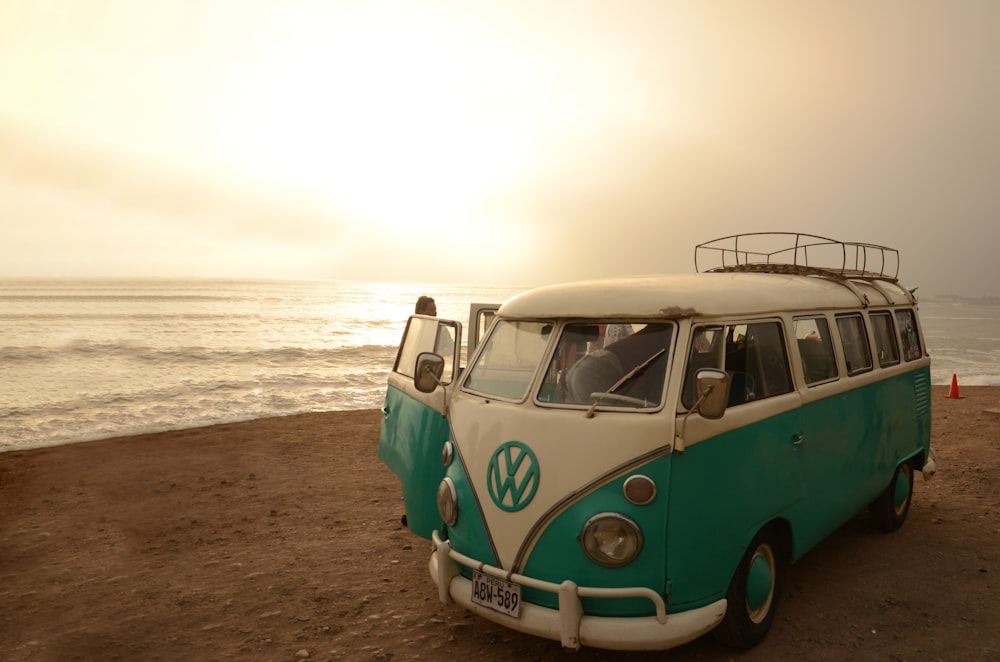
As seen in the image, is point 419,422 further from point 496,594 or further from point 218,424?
point 218,424

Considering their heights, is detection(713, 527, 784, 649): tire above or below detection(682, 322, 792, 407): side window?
below

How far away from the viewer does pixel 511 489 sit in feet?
13.6

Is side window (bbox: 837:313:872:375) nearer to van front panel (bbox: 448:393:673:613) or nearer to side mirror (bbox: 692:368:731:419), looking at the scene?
side mirror (bbox: 692:368:731:419)

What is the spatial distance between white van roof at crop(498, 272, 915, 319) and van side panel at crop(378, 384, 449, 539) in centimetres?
98

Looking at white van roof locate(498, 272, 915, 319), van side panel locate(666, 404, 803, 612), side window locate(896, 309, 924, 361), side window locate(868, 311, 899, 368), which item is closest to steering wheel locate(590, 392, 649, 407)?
van side panel locate(666, 404, 803, 612)

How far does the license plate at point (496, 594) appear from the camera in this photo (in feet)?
13.2

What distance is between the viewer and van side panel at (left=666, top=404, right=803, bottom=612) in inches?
152

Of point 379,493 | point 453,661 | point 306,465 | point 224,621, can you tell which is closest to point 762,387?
point 453,661

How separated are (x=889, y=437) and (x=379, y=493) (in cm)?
568

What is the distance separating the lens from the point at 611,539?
3.86 m

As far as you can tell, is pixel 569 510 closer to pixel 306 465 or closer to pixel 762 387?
pixel 762 387

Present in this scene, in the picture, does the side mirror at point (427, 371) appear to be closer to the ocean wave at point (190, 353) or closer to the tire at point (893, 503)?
the tire at point (893, 503)

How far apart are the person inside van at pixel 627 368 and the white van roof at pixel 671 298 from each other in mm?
154

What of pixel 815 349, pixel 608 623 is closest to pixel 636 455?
pixel 608 623
